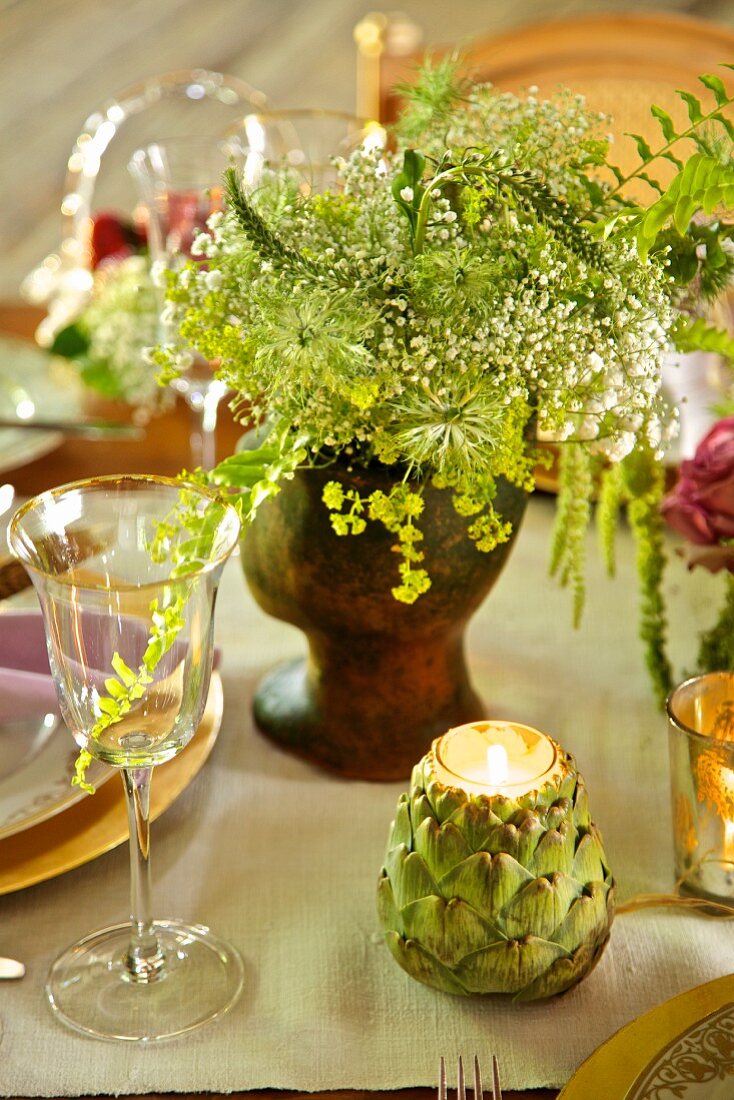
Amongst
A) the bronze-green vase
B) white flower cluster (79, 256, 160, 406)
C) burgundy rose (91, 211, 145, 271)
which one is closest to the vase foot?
the bronze-green vase

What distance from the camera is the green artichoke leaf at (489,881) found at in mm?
605

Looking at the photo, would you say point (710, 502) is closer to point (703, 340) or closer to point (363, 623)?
point (703, 340)

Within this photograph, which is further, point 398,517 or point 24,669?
point 24,669

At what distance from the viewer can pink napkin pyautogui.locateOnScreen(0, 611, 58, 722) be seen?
809 millimetres

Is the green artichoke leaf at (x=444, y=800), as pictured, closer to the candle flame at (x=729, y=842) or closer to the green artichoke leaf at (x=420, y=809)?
the green artichoke leaf at (x=420, y=809)

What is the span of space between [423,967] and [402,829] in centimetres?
7

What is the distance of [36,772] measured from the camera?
76 cm

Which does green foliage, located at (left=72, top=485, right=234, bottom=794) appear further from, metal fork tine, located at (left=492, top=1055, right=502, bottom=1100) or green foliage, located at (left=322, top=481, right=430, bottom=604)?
metal fork tine, located at (left=492, top=1055, right=502, bottom=1100)

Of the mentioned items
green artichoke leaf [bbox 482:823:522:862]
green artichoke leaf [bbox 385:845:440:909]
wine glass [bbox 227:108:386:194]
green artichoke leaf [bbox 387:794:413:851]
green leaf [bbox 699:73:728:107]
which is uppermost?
green leaf [bbox 699:73:728:107]

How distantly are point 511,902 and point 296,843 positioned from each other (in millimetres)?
205

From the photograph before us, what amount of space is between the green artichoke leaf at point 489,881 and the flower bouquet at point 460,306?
0.17 meters

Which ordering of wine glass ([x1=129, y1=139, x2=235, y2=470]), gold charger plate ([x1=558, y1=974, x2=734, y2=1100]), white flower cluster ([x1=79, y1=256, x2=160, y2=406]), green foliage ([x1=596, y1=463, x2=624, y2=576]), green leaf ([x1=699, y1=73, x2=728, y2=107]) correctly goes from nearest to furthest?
gold charger plate ([x1=558, y1=974, x2=734, y2=1100]), green leaf ([x1=699, y1=73, x2=728, y2=107]), green foliage ([x1=596, y1=463, x2=624, y2=576]), wine glass ([x1=129, y1=139, x2=235, y2=470]), white flower cluster ([x1=79, y1=256, x2=160, y2=406])

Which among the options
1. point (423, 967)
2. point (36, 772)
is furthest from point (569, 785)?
point (36, 772)

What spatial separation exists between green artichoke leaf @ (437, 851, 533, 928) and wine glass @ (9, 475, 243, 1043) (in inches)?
5.6
